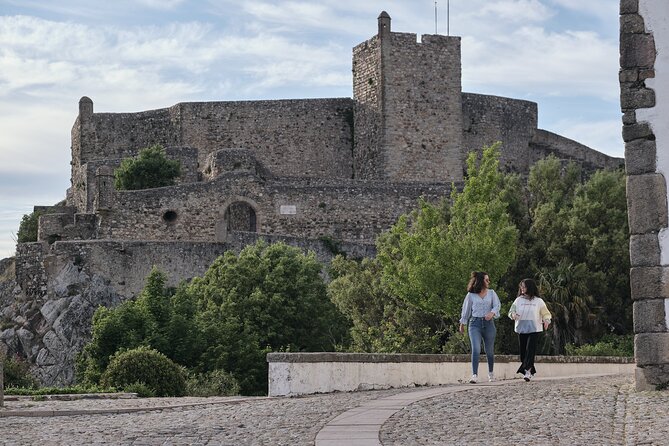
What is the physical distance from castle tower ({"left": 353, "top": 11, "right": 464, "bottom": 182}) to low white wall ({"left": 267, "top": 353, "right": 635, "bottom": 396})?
32.0 m

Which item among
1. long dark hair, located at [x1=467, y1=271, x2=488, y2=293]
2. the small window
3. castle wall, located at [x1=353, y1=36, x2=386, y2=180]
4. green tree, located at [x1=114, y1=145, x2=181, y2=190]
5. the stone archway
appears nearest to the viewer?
long dark hair, located at [x1=467, y1=271, x2=488, y2=293]

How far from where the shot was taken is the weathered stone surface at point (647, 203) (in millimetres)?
16062

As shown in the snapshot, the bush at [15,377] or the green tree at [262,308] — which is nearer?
the bush at [15,377]

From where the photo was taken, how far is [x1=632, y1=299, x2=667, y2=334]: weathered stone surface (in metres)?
15.9

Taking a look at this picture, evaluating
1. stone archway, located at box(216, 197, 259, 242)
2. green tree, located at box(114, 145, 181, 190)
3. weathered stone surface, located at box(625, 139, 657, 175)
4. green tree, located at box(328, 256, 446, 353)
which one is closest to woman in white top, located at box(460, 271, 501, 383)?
weathered stone surface, located at box(625, 139, 657, 175)

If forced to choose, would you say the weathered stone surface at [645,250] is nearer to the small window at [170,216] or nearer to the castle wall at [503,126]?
the small window at [170,216]

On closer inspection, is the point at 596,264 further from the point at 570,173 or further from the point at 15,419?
the point at 15,419

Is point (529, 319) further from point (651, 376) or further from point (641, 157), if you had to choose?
point (641, 157)

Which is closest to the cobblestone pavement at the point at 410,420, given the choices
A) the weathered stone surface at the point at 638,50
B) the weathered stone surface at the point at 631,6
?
the weathered stone surface at the point at 638,50

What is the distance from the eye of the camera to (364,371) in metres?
18.8

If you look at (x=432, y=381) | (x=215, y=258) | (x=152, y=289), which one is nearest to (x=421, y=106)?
(x=215, y=258)

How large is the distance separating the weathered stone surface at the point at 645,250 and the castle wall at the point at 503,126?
133 ft

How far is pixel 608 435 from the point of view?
12664 mm

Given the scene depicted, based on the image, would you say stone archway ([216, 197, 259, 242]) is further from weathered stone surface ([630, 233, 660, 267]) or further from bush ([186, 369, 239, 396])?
weathered stone surface ([630, 233, 660, 267])
